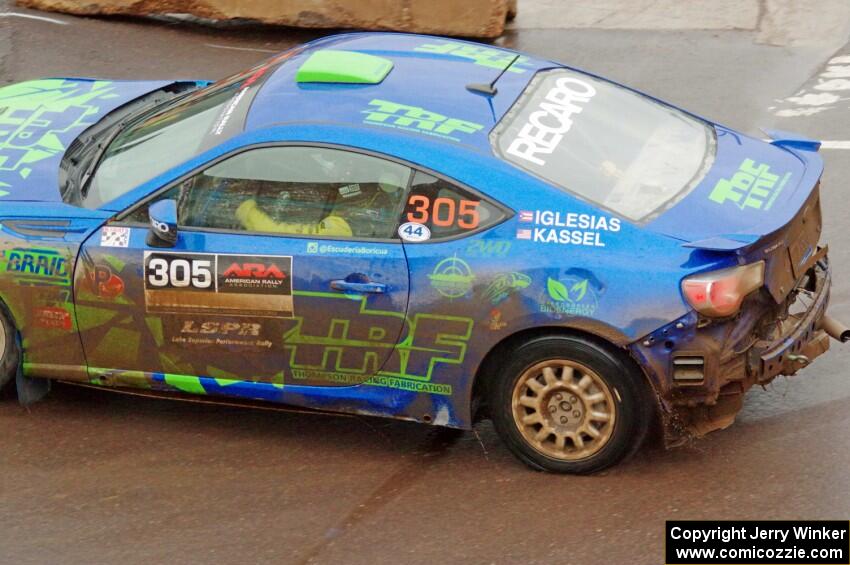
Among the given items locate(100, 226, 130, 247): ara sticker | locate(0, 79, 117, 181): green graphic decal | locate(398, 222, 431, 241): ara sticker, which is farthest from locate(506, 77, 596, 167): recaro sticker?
locate(0, 79, 117, 181): green graphic decal

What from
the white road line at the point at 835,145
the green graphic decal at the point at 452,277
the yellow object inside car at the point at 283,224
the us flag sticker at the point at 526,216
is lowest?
the white road line at the point at 835,145

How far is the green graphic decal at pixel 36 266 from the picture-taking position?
545 cm

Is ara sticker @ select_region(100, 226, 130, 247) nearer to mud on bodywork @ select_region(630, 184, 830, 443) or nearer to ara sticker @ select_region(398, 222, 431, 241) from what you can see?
ara sticker @ select_region(398, 222, 431, 241)

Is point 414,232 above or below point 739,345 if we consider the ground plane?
above

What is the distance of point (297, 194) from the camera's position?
17.3 ft

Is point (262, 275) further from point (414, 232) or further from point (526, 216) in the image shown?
point (526, 216)

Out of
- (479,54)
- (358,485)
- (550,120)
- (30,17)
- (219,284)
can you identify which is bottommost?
(358,485)

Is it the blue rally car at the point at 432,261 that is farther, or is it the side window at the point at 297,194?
the side window at the point at 297,194

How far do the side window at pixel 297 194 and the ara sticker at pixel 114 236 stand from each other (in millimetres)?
83

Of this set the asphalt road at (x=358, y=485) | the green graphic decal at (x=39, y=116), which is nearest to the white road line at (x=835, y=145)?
the asphalt road at (x=358, y=485)

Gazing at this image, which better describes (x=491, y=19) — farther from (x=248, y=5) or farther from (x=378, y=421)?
(x=378, y=421)

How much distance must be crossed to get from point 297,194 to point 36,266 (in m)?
1.24

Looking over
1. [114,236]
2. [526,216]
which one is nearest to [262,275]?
[114,236]

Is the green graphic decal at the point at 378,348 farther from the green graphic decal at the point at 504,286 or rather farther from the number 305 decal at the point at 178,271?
the number 305 decal at the point at 178,271
